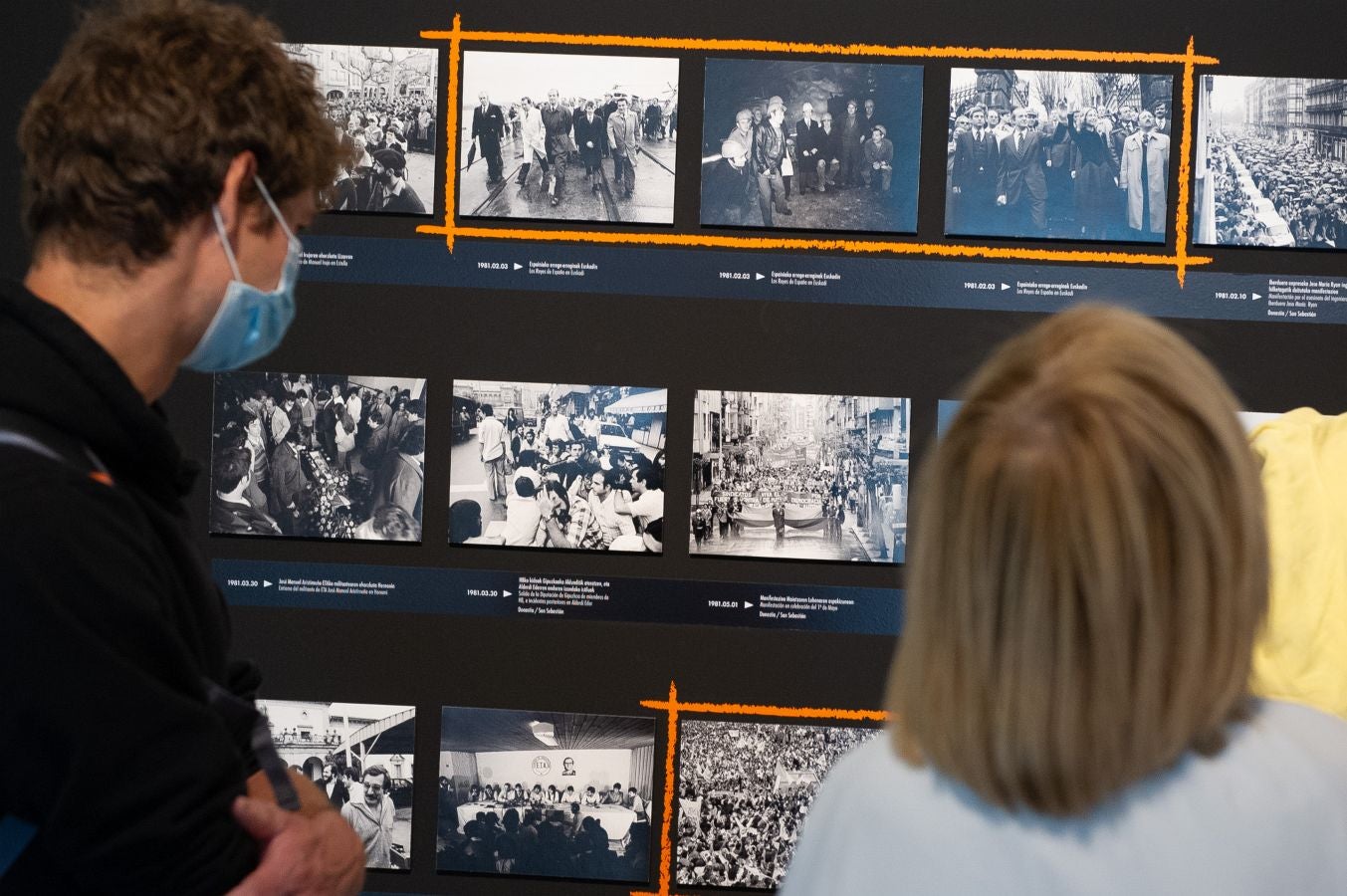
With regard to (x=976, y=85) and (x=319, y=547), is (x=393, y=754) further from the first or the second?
(x=976, y=85)

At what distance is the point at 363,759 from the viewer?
3.12 meters

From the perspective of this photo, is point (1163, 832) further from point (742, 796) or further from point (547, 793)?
point (547, 793)

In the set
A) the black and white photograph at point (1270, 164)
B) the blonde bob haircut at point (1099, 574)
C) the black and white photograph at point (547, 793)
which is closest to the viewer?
the blonde bob haircut at point (1099, 574)

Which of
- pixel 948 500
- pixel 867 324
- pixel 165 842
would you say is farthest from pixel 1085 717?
pixel 867 324

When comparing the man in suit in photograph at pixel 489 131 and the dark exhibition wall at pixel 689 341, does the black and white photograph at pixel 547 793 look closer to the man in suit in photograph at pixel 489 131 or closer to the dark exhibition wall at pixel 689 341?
the dark exhibition wall at pixel 689 341

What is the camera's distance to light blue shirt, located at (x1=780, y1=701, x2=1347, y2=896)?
1.01m

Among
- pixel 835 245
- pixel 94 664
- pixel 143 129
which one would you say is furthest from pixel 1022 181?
pixel 94 664

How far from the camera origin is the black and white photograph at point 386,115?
3.07 metres

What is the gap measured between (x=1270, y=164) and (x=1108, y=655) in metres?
2.47

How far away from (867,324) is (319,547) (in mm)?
1565

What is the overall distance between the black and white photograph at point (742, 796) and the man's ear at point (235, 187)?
1.85 meters

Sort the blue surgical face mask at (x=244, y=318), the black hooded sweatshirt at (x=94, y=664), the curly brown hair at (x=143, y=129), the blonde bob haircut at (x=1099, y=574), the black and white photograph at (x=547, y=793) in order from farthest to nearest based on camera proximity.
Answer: the black and white photograph at (x=547, y=793) → the blue surgical face mask at (x=244, y=318) → the curly brown hair at (x=143, y=129) → the black hooded sweatshirt at (x=94, y=664) → the blonde bob haircut at (x=1099, y=574)

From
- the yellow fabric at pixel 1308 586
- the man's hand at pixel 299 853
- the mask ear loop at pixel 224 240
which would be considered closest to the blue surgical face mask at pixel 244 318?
the mask ear loop at pixel 224 240

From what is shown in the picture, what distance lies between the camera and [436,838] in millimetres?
3133
